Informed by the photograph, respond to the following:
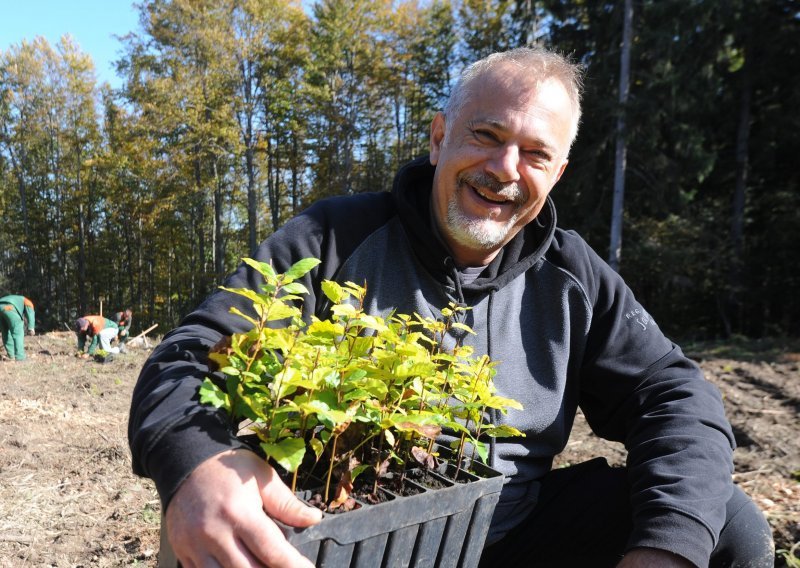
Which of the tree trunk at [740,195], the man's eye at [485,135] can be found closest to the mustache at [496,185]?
the man's eye at [485,135]

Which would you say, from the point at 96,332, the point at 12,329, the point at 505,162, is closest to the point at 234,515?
the point at 505,162

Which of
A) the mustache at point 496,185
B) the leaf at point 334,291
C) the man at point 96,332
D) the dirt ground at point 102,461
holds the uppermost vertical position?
the mustache at point 496,185

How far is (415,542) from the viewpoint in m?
1.07

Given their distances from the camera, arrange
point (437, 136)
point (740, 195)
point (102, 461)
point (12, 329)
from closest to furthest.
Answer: point (437, 136), point (102, 461), point (12, 329), point (740, 195)

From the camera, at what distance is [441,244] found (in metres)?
1.84

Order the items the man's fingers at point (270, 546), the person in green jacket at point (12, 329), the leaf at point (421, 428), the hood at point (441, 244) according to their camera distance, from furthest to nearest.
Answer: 1. the person in green jacket at point (12, 329)
2. the hood at point (441, 244)
3. the leaf at point (421, 428)
4. the man's fingers at point (270, 546)

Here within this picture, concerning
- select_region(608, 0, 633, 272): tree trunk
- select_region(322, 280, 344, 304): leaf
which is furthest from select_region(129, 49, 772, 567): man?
select_region(608, 0, 633, 272): tree trunk

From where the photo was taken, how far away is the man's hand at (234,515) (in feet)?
2.87

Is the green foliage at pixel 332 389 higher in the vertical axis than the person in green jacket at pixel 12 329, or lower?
higher

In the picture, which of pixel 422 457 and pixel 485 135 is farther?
pixel 485 135

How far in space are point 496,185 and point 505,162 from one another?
78 mm

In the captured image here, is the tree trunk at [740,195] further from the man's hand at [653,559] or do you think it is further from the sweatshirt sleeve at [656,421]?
the man's hand at [653,559]

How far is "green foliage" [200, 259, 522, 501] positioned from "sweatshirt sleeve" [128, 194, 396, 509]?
6cm

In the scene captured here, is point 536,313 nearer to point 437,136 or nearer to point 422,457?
point 437,136
